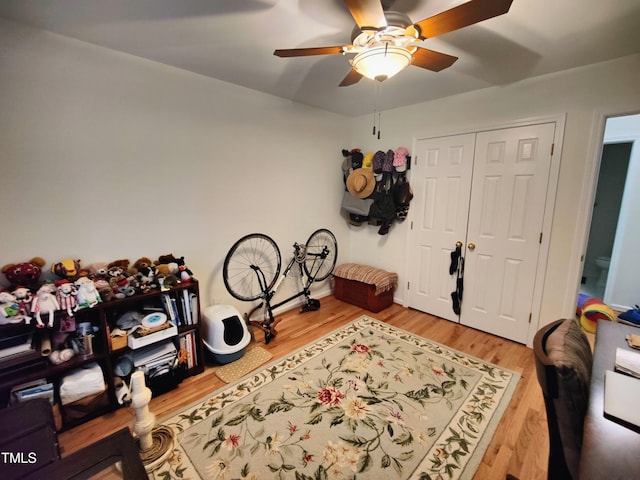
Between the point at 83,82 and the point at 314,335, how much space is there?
2.76m

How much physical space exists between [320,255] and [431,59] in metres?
2.30

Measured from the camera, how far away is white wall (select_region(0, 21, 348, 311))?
68.7 inches

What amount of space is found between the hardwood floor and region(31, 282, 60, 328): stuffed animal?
0.75 metres

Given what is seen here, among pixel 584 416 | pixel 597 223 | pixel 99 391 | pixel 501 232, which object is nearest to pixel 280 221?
pixel 99 391

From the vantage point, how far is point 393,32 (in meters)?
1.44

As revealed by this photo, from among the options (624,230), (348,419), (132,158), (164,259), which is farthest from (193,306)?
(624,230)

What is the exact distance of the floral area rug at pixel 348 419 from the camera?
4.88ft

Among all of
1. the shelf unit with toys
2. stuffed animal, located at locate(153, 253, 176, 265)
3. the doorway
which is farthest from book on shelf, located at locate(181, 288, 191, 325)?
the doorway

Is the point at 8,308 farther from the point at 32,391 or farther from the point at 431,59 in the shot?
the point at 431,59

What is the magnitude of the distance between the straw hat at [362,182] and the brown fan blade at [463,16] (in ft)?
6.62

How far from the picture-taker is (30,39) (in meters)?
1.71

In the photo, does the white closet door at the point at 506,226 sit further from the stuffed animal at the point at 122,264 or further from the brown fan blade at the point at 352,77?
the stuffed animal at the point at 122,264

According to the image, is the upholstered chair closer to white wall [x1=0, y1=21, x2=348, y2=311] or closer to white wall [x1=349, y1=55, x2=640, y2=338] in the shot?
white wall [x1=349, y1=55, x2=640, y2=338]

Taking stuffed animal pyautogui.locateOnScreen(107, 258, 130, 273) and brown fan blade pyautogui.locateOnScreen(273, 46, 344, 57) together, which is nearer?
brown fan blade pyautogui.locateOnScreen(273, 46, 344, 57)
